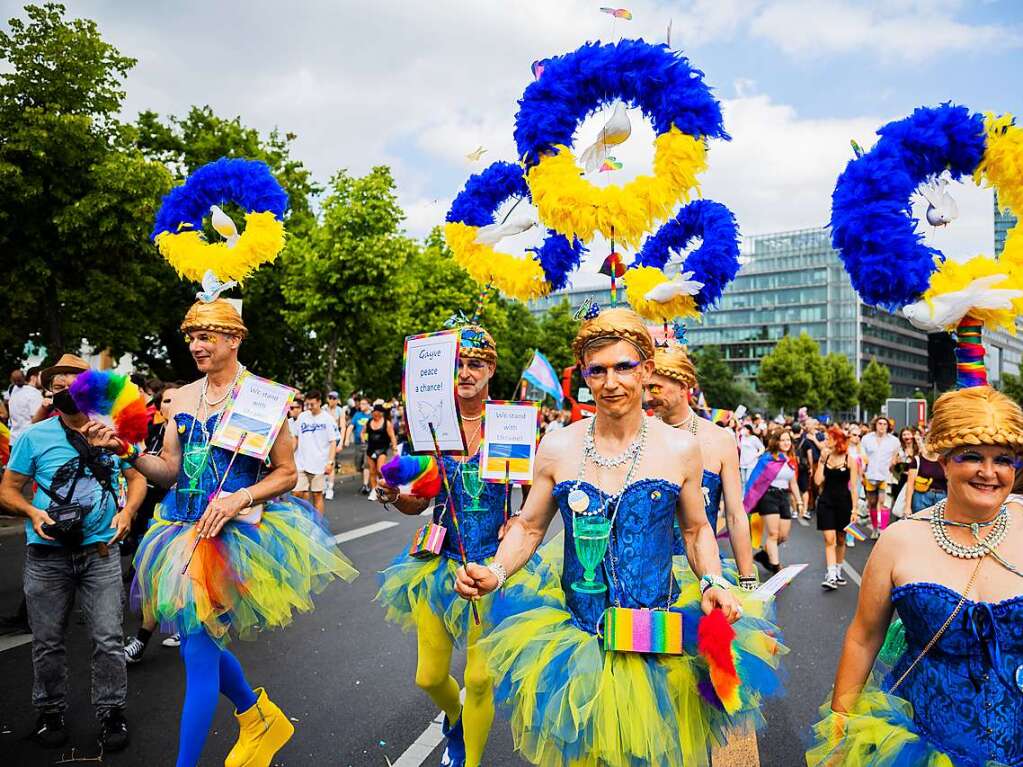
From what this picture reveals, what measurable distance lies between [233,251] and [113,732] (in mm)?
2728

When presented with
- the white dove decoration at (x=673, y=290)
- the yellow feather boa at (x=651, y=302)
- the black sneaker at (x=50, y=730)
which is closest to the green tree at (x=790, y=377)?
the yellow feather boa at (x=651, y=302)

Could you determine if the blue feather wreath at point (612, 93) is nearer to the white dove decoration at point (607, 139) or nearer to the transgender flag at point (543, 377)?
the white dove decoration at point (607, 139)

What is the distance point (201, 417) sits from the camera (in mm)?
3844

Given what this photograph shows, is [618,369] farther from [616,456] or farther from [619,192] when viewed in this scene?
[619,192]

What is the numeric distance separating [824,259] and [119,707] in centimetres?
13056

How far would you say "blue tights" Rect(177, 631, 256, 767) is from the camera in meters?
3.36

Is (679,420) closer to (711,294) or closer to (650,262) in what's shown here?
(711,294)

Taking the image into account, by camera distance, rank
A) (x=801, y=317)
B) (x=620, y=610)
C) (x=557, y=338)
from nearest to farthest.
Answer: (x=620, y=610)
(x=557, y=338)
(x=801, y=317)

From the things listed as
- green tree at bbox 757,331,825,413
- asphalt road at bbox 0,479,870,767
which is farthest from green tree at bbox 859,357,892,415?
asphalt road at bbox 0,479,870,767

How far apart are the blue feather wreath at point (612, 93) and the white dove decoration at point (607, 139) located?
0.11 meters

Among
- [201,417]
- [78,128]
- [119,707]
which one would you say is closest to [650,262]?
[201,417]

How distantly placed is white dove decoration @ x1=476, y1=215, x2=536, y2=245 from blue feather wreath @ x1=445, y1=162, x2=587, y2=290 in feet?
0.33

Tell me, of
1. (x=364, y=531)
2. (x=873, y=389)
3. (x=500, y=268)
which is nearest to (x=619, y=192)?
(x=500, y=268)

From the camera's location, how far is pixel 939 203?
3254 millimetres
